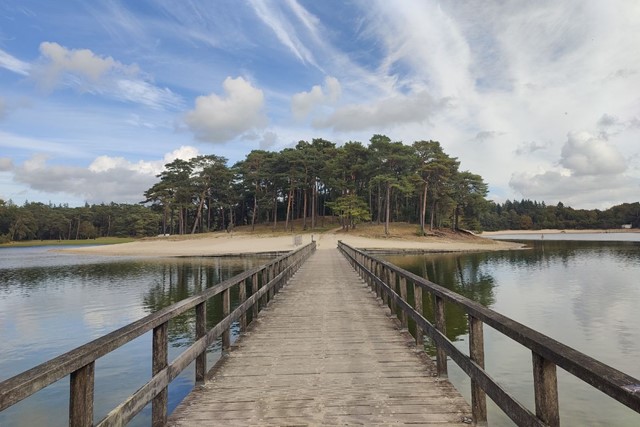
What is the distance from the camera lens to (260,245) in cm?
5025

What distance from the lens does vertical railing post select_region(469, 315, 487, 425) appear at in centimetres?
379

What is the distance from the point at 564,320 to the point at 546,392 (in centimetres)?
1353

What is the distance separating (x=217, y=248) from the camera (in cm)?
5094

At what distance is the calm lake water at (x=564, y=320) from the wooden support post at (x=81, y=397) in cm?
627

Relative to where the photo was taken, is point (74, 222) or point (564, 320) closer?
point (564, 320)

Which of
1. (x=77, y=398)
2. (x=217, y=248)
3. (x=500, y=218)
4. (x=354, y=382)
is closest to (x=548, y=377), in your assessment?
(x=354, y=382)

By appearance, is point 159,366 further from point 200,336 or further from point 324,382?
point 324,382

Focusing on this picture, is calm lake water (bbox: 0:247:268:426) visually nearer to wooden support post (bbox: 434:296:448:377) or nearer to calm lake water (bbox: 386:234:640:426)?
wooden support post (bbox: 434:296:448:377)

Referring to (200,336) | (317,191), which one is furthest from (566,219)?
(200,336)

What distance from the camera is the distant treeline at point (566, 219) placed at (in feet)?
516

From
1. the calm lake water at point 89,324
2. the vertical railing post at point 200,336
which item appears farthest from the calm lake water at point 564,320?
the calm lake water at point 89,324

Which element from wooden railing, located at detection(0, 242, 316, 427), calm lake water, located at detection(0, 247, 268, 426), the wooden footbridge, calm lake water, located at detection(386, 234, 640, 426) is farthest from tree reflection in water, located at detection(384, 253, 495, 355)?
calm lake water, located at detection(0, 247, 268, 426)

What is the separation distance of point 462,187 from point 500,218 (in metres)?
110

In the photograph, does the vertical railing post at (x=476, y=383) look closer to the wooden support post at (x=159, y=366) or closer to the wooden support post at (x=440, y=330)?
the wooden support post at (x=440, y=330)
